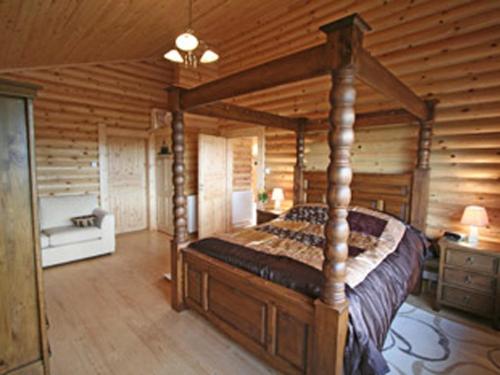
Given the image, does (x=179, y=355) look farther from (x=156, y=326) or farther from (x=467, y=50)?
(x=467, y=50)

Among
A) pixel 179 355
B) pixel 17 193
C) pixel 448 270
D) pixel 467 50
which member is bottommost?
pixel 179 355

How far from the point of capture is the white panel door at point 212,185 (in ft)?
16.3

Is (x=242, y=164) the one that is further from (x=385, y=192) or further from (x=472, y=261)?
(x=472, y=261)

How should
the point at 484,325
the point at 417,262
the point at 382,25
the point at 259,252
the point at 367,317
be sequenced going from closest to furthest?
the point at 367,317 → the point at 259,252 → the point at 484,325 → the point at 417,262 → the point at 382,25

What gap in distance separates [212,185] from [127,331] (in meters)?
3.13

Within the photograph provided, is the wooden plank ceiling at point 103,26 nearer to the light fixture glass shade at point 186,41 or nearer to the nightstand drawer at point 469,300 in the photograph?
the light fixture glass shade at point 186,41

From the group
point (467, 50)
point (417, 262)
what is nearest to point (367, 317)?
A: point (417, 262)

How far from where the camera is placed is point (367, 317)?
1.67m

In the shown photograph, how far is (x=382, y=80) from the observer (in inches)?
70.7

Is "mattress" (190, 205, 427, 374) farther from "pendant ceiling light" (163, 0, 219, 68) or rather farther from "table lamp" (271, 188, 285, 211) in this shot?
"pendant ceiling light" (163, 0, 219, 68)

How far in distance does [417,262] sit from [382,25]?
109 inches

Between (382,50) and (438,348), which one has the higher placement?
(382,50)

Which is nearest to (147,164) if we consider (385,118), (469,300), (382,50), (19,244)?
(19,244)

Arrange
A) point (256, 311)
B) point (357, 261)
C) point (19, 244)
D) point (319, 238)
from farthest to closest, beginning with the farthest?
point (319, 238), point (357, 261), point (256, 311), point (19, 244)
